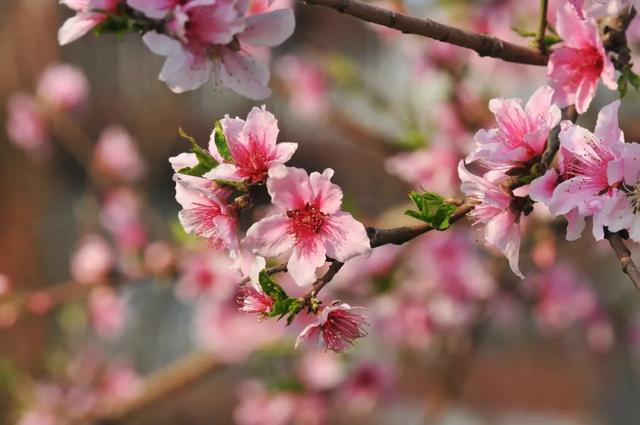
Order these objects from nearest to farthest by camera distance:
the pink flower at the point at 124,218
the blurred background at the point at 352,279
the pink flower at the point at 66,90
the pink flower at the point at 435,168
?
the pink flower at the point at 435,168, the blurred background at the point at 352,279, the pink flower at the point at 124,218, the pink flower at the point at 66,90

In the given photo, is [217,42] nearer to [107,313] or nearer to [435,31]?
[435,31]

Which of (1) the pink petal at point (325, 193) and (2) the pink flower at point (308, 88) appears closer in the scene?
(1) the pink petal at point (325, 193)

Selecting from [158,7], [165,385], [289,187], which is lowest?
[165,385]

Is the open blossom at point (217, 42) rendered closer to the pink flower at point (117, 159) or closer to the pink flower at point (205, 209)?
the pink flower at point (205, 209)

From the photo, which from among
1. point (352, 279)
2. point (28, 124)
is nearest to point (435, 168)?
point (352, 279)

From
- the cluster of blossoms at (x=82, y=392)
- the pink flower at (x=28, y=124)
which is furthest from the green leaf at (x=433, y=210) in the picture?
the pink flower at (x=28, y=124)

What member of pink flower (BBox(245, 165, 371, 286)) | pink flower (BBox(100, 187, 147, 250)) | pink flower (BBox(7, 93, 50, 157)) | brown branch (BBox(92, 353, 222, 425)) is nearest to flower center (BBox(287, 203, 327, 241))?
pink flower (BBox(245, 165, 371, 286))

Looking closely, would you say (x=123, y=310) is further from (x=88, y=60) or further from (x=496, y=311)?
(x=88, y=60)
